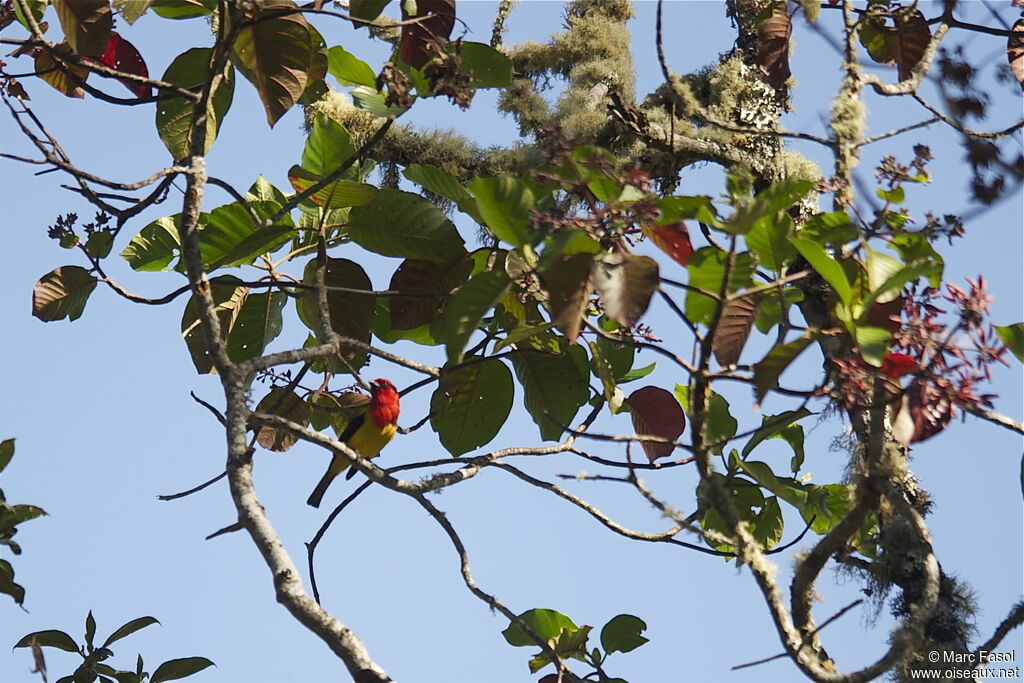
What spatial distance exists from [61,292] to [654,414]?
1.51 metres

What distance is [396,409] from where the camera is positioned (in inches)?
148

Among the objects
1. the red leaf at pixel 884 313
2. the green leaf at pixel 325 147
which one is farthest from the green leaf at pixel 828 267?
the green leaf at pixel 325 147

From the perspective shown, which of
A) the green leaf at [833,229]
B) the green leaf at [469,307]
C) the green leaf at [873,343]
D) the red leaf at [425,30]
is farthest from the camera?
the red leaf at [425,30]

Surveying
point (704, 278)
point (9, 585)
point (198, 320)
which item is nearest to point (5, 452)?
point (9, 585)

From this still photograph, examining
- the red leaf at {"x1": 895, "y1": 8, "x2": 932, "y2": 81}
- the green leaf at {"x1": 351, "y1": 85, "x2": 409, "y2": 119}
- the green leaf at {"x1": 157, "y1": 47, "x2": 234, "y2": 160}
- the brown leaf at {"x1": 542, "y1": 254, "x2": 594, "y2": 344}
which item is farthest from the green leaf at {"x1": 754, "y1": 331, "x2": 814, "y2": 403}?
the green leaf at {"x1": 157, "y1": 47, "x2": 234, "y2": 160}

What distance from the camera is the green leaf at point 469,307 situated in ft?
6.28

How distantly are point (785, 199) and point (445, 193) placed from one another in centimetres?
94

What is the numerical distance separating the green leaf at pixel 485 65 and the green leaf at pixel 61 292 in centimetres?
108

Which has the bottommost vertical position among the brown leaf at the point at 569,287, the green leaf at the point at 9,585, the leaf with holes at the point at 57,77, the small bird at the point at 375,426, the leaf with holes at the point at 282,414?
the brown leaf at the point at 569,287

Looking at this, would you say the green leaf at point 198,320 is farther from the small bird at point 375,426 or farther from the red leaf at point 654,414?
the red leaf at point 654,414

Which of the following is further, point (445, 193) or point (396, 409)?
point (396, 409)

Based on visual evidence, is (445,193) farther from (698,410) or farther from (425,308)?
(698,410)

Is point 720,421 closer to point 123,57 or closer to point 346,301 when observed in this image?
point 346,301

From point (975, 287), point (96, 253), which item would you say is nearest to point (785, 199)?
point (975, 287)
